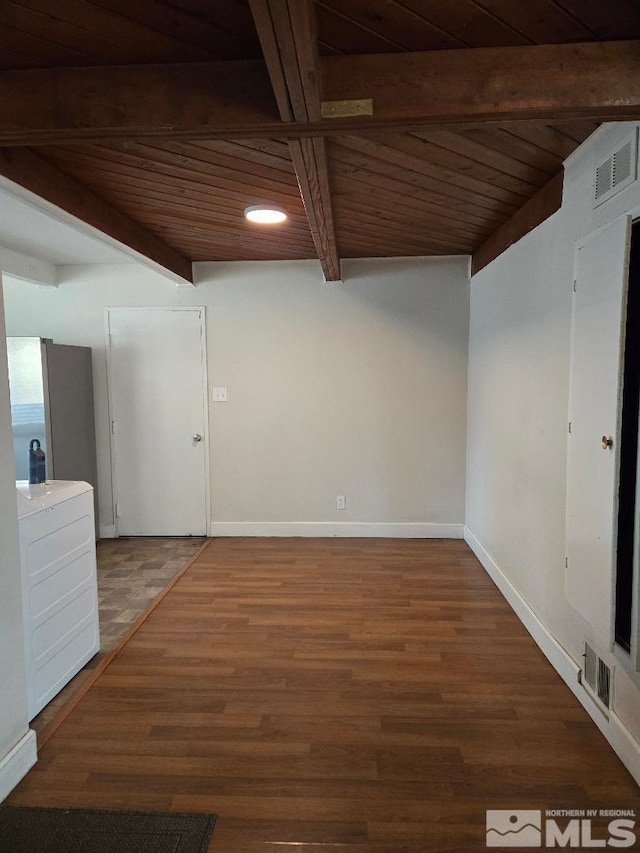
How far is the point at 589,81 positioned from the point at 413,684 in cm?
245

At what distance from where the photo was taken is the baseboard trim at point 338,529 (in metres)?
4.25

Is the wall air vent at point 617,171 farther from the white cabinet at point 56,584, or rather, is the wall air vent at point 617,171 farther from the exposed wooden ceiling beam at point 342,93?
the white cabinet at point 56,584

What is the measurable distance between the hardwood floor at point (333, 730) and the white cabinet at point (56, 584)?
8.0 inches

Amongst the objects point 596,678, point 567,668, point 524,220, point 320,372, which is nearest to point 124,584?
point 320,372

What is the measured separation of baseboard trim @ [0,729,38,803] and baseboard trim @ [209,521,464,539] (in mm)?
2557

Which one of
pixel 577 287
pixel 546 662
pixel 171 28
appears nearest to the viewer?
pixel 171 28

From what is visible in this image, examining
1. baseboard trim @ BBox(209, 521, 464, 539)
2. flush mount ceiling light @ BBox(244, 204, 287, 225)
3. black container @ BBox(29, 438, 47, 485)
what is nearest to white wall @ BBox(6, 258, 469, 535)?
baseboard trim @ BBox(209, 521, 464, 539)

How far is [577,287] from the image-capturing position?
6.76 feet

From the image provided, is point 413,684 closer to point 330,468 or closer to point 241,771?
point 241,771

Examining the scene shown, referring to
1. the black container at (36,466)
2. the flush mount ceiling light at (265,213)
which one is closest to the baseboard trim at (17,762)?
the black container at (36,466)

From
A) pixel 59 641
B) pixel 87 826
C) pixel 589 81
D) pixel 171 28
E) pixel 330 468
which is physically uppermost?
pixel 171 28

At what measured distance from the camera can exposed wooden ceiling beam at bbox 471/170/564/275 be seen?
235 cm

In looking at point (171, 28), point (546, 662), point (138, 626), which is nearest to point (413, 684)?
point (546, 662)

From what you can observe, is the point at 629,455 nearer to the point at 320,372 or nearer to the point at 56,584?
the point at 56,584
